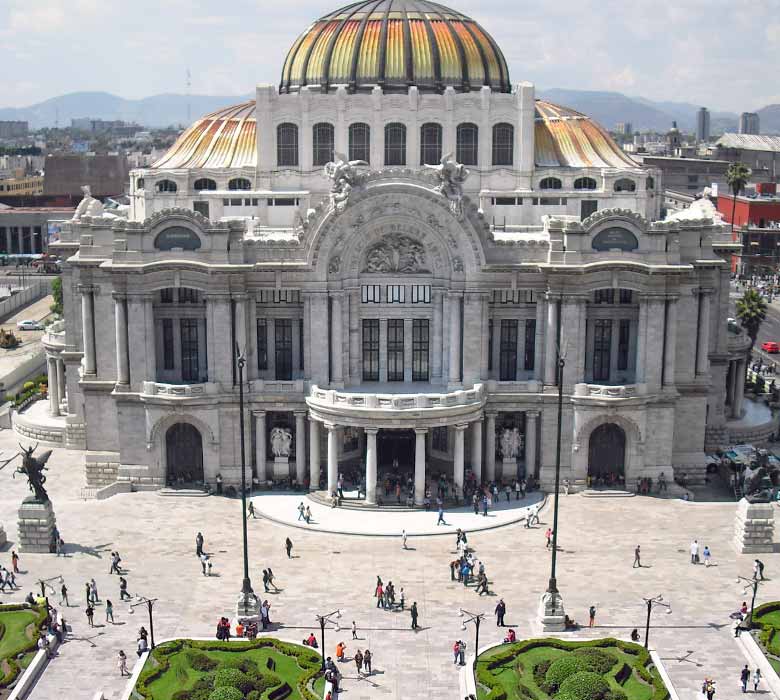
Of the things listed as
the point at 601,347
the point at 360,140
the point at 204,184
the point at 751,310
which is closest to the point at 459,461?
the point at 601,347

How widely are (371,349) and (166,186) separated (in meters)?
23.1

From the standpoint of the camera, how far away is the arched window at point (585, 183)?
94.2m

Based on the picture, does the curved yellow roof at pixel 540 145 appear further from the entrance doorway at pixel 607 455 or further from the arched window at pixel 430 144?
the entrance doorway at pixel 607 455

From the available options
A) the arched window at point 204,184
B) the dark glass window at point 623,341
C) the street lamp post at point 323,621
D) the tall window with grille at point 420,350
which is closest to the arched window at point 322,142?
the arched window at point 204,184

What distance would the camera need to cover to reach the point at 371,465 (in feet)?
260

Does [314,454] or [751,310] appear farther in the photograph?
[751,310]

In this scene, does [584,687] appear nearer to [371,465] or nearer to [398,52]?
[371,465]

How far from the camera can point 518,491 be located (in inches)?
3221

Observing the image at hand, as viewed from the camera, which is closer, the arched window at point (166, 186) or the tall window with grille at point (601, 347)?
the tall window with grille at point (601, 347)

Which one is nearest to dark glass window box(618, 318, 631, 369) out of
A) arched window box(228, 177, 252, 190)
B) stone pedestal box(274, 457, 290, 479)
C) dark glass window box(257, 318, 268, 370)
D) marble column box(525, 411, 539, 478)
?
marble column box(525, 411, 539, 478)

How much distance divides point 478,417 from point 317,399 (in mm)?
10953

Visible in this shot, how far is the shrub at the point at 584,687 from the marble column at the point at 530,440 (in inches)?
1232

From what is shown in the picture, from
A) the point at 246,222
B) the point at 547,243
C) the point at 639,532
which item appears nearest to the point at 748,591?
the point at 639,532

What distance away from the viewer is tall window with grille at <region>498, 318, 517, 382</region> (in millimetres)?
84188
